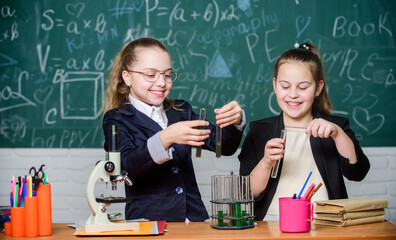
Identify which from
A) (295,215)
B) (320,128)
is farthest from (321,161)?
(295,215)

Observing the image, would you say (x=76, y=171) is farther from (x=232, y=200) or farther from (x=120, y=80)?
(x=232, y=200)

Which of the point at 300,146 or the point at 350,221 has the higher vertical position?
the point at 300,146

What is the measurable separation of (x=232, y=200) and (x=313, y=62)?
83 cm

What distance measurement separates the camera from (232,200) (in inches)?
65.5

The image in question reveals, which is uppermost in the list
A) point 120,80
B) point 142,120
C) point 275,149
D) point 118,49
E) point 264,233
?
point 118,49

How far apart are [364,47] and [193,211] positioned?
206 cm

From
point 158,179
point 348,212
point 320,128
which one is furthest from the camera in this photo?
point 158,179

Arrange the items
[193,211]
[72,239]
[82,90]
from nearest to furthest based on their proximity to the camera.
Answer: [72,239] < [193,211] < [82,90]

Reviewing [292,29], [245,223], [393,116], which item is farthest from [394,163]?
[245,223]

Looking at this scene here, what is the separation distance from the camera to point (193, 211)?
2.11 meters

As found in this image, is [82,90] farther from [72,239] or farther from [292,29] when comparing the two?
[72,239]

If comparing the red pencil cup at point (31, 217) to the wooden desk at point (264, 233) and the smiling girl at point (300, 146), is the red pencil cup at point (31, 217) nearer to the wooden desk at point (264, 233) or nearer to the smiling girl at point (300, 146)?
the wooden desk at point (264, 233)

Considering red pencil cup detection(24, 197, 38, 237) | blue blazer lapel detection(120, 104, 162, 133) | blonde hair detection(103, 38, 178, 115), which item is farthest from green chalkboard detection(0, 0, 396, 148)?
red pencil cup detection(24, 197, 38, 237)

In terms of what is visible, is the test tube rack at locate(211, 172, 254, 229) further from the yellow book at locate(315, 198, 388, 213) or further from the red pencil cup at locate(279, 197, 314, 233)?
the yellow book at locate(315, 198, 388, 213)
